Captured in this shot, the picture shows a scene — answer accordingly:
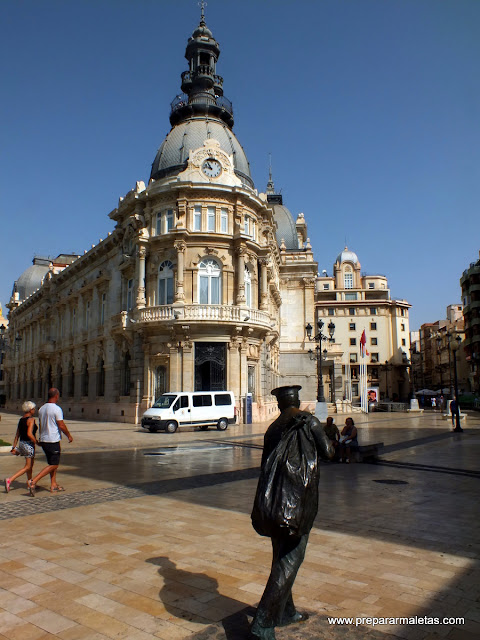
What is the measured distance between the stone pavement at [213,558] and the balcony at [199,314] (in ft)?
56.6

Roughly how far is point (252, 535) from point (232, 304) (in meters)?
23.5

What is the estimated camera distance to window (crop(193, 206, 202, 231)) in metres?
30.1

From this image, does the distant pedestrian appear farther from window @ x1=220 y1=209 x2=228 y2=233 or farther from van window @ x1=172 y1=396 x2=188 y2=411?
window @ x1=220 y1=209 x2=228 y2=233

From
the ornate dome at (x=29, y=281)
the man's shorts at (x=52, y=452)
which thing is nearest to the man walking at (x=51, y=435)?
the man's shorts at (x=52, y=452)

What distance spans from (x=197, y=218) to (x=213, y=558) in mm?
26107

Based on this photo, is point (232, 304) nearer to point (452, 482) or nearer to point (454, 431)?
point (454, 431)

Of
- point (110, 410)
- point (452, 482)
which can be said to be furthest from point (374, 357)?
→ point (452, 482)

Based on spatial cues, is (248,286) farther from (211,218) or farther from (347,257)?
(347,257)

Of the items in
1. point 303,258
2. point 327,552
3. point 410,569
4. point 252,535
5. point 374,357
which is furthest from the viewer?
point 374,357

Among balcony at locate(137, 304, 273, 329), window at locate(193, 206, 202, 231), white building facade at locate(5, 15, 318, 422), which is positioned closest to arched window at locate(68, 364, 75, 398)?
white building facade at locate(5, 15, 318, 422)

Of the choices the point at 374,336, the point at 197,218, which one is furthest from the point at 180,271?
the point at 374,336

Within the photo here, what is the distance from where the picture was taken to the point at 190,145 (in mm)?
32562

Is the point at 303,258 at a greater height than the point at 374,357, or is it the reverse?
the point at 303,258

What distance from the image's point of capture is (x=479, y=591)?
4746mm
